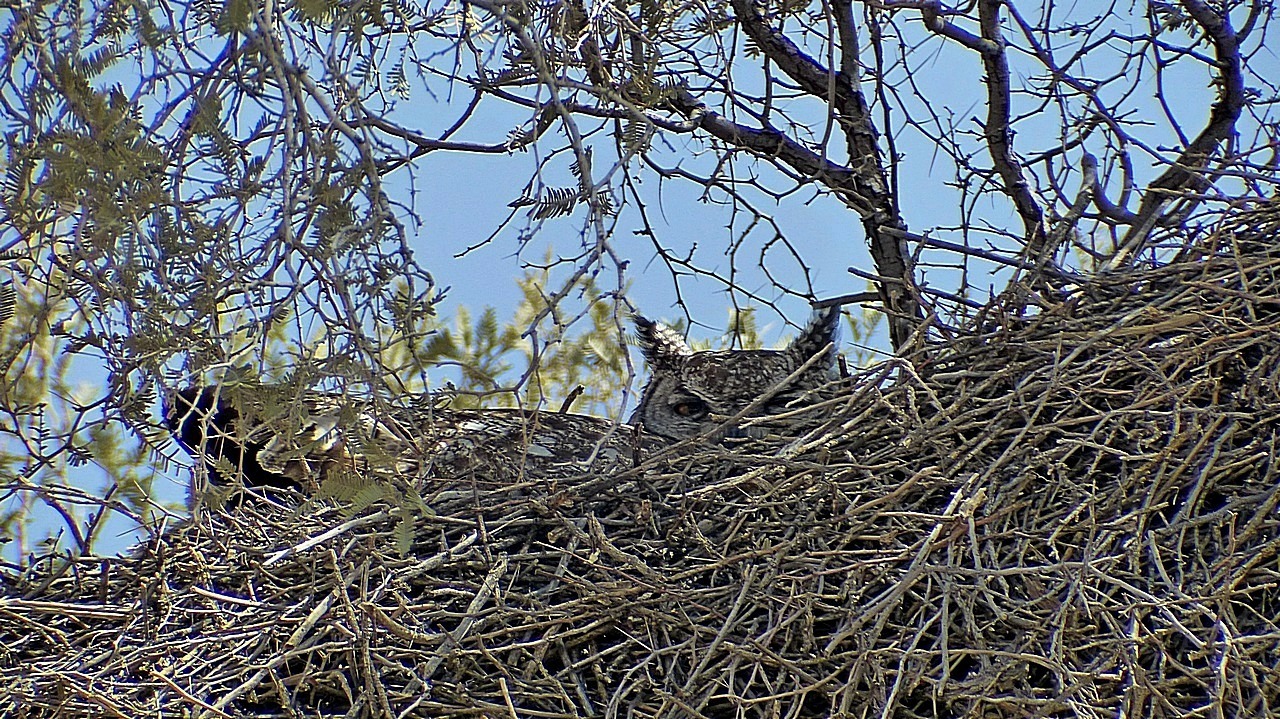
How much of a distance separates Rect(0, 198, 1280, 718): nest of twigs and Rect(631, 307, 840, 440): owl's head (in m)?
0.81

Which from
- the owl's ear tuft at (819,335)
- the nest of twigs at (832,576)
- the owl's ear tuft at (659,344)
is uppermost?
the owl's ear tuft at (659,344)

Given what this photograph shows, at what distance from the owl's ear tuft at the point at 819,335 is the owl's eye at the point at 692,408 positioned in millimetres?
233

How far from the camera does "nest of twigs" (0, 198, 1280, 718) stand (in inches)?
60.0

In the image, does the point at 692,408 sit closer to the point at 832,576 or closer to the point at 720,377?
the point at 720,377

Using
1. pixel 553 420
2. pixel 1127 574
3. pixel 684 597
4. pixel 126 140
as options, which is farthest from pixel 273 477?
pixel 1127 574

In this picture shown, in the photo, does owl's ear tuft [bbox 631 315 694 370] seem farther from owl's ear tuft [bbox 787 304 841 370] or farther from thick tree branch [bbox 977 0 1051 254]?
thick tree branch [bbox 977 0 1051 254]

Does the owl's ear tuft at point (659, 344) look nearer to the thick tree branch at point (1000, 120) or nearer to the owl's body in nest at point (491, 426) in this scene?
the owl's body in nest at point (491, 426)

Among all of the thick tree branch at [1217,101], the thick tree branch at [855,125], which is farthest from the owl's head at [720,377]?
the thick tree branch at [1217,101]

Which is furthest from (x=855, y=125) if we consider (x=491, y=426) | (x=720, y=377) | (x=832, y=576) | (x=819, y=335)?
(x=832, y=576)

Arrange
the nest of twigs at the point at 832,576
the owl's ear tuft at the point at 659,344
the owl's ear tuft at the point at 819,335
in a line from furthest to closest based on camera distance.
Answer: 1. the owl's ear tuft at the point at 659,344
2. the owl's ear tuft at the point at 819,335
3. the nest of twigs at the point at 832,576

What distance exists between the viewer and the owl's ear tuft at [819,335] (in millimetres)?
2922

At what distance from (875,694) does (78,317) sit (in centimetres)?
106

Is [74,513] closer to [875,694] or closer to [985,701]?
[875,694]

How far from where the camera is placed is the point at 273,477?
2695mm
